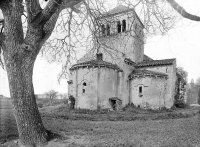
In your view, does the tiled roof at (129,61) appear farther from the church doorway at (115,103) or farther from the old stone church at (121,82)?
the church doorway at (115,103)

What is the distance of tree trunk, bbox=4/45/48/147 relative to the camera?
5.37 meters

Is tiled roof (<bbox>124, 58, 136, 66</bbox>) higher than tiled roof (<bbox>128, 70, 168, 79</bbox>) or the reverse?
higher

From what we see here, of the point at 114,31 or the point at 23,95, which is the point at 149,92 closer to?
the point at 114,31

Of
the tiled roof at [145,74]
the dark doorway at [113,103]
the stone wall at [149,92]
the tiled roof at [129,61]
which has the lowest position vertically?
the dark doorway at [113,103]

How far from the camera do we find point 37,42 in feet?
18.4

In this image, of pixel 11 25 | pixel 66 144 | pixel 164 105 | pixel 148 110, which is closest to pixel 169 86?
pixel 164 105

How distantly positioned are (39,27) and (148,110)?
1884 centimetres

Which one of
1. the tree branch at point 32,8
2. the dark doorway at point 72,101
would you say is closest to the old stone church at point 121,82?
the dark doorway at point 72,101

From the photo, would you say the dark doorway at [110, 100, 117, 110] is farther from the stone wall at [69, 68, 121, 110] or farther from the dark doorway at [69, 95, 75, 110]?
the dark doorway at [69, 95, 75, 110]

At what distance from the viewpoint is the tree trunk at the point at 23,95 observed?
5367 mm

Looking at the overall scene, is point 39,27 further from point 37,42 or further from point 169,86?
point 169,86

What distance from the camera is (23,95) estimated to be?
539 centimetres

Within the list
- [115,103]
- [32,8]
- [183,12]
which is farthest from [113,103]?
[183,12]

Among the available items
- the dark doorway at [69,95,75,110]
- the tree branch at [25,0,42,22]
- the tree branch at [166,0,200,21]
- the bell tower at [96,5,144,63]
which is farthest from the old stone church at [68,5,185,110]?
the tree branch at [166,0,200,21]
